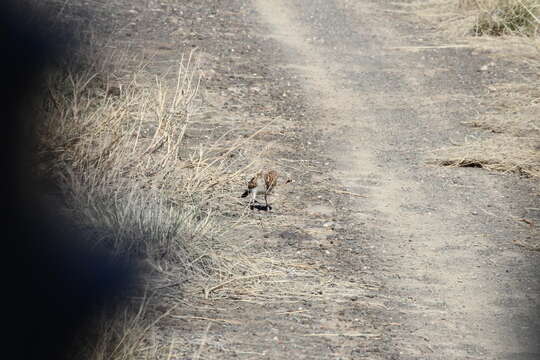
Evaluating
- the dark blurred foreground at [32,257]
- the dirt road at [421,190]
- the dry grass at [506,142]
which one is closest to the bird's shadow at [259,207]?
the dirt road at [421,190]

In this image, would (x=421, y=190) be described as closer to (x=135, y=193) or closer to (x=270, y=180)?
(x=270, y=180)

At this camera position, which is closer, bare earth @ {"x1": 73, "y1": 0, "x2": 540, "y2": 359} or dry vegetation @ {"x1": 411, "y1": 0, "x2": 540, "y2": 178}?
bare earth @ {"x1": 73, "y1": 0, "x2": 540, "y2": 359}

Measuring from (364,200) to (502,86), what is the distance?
12.2 feet

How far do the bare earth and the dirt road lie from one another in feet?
0.05

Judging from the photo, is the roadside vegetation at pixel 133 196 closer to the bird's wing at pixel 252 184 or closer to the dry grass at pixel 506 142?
the bird's wing at pixel 252 184

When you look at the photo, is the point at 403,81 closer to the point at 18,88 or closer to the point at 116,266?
the point at 116,266

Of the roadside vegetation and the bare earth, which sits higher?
the roadside vegetation

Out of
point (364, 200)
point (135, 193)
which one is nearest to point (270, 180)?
point (364, 200)

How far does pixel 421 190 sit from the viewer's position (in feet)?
21.6

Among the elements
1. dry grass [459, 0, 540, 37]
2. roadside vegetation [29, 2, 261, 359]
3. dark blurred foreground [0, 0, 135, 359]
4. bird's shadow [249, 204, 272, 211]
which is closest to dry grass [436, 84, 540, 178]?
bird's shadow [249, 204, 272, 211]

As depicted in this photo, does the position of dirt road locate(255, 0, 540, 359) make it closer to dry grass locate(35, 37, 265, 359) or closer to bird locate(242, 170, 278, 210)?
bird locate(242, 170, 278, 210)

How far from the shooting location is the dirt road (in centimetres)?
453

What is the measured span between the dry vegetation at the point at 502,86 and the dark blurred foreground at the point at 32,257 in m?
3.86

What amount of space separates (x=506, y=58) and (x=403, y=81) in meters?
1.62
